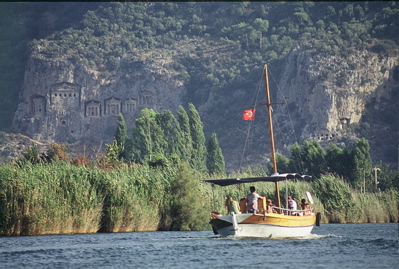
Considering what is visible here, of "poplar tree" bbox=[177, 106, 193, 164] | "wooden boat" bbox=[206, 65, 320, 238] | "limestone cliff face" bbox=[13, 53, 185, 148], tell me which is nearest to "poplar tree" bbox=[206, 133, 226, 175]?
"poplar tree" bbox=[177, 106, 193, 164]

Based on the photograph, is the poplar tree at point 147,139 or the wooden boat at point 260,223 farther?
the poplar tree at point 147,139

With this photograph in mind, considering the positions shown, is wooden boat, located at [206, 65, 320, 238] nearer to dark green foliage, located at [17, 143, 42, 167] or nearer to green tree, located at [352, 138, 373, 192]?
dark green foliage, located at [17, 143, 42, 167]

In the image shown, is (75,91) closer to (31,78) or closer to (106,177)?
(31,78)

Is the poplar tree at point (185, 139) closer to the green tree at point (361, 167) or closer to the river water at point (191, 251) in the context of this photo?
the green tree at point (361, 167)

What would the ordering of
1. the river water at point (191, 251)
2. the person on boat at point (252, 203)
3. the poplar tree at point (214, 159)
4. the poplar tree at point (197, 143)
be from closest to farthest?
the river water at point (191, 251)
the person on boat at point (252, 203)
the poplar tree at point (214, 159)
the poplar tree at point (197, 143)

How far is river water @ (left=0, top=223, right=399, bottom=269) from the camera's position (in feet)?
116

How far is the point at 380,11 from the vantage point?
193m

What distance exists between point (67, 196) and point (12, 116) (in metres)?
158

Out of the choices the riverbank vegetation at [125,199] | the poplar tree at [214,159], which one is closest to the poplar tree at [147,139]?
the poplar tree at [214,159]

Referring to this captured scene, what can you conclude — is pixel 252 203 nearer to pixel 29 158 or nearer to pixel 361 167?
pixel 29 158

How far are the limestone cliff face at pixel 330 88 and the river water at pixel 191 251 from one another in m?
116

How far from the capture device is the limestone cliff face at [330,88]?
16352cm

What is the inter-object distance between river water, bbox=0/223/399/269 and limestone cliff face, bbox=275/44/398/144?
381ft

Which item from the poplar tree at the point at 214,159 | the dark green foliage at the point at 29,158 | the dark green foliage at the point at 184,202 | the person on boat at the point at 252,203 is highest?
the poplar tree at the point at 214,159
